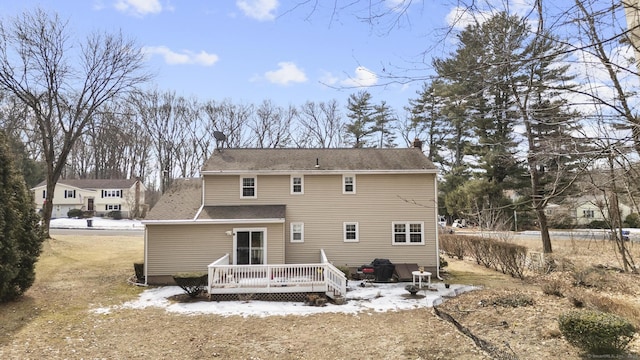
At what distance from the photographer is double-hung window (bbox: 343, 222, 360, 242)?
55.0 feet

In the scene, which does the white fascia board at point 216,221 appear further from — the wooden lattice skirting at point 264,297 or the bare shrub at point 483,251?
the bare shrub at point 483,251

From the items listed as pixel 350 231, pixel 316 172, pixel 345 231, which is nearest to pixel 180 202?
pixel 316 172

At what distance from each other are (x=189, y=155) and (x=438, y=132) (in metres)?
30.3

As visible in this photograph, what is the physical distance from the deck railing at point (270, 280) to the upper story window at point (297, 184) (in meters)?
4.30

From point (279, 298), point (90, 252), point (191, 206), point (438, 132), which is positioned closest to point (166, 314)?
point (279, 298)

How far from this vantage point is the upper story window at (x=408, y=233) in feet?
54.8

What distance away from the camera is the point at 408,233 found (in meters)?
16.7

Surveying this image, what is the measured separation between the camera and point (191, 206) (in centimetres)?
1667

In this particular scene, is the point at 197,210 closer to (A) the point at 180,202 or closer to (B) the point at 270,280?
(A) the point at 180,202

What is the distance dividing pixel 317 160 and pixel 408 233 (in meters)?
5.43

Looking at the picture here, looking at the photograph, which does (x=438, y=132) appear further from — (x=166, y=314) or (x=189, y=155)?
(x=166, y=314)

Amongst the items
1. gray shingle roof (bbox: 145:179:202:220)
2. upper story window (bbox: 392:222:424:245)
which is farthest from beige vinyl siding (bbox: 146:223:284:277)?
upper story window (bbox: 392:222:424:245)

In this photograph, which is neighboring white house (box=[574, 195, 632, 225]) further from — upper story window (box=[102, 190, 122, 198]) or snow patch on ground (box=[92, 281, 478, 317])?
upper story window (box=[102, 190, 122, 198])

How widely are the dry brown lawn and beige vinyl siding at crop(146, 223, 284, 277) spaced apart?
1649 mm
